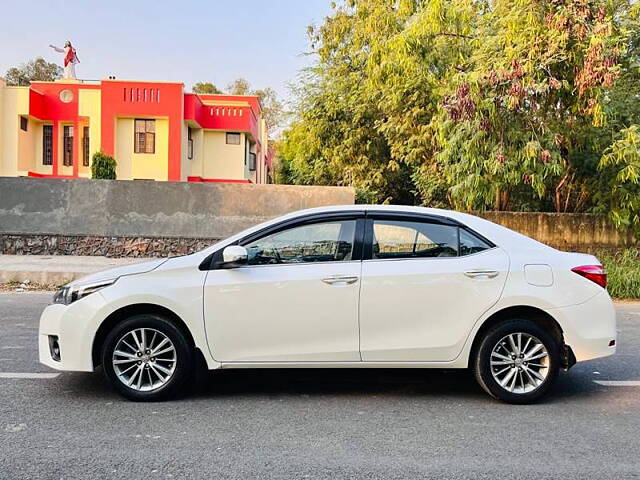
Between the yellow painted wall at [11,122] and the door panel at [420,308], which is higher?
the yellow painted wall at [11,122]

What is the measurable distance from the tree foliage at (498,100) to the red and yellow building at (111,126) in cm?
1575

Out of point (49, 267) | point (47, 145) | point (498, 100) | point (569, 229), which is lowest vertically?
point (49, 267)

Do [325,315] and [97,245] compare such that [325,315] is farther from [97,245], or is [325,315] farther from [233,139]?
[233,139]

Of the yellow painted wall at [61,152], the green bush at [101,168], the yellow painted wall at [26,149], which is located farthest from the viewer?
the yellow painted wall at [61,152]

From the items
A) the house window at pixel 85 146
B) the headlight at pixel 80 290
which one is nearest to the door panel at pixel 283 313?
the headlight at pixel 80 290

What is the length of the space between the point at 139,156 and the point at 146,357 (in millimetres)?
28280

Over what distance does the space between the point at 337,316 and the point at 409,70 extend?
1047cm

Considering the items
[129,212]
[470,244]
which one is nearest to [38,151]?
[129,212]

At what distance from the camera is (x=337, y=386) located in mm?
5852

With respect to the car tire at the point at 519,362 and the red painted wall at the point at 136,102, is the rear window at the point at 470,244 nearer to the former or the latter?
the car tire at the point at 519,362

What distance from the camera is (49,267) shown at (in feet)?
43.2

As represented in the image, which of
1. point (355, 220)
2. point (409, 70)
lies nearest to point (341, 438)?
point (355, 220)

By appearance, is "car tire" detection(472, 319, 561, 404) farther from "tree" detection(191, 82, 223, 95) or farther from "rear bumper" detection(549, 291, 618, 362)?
"tree" detection(191, 82, 223, 95)

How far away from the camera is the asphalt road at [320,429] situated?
3.97 meters
